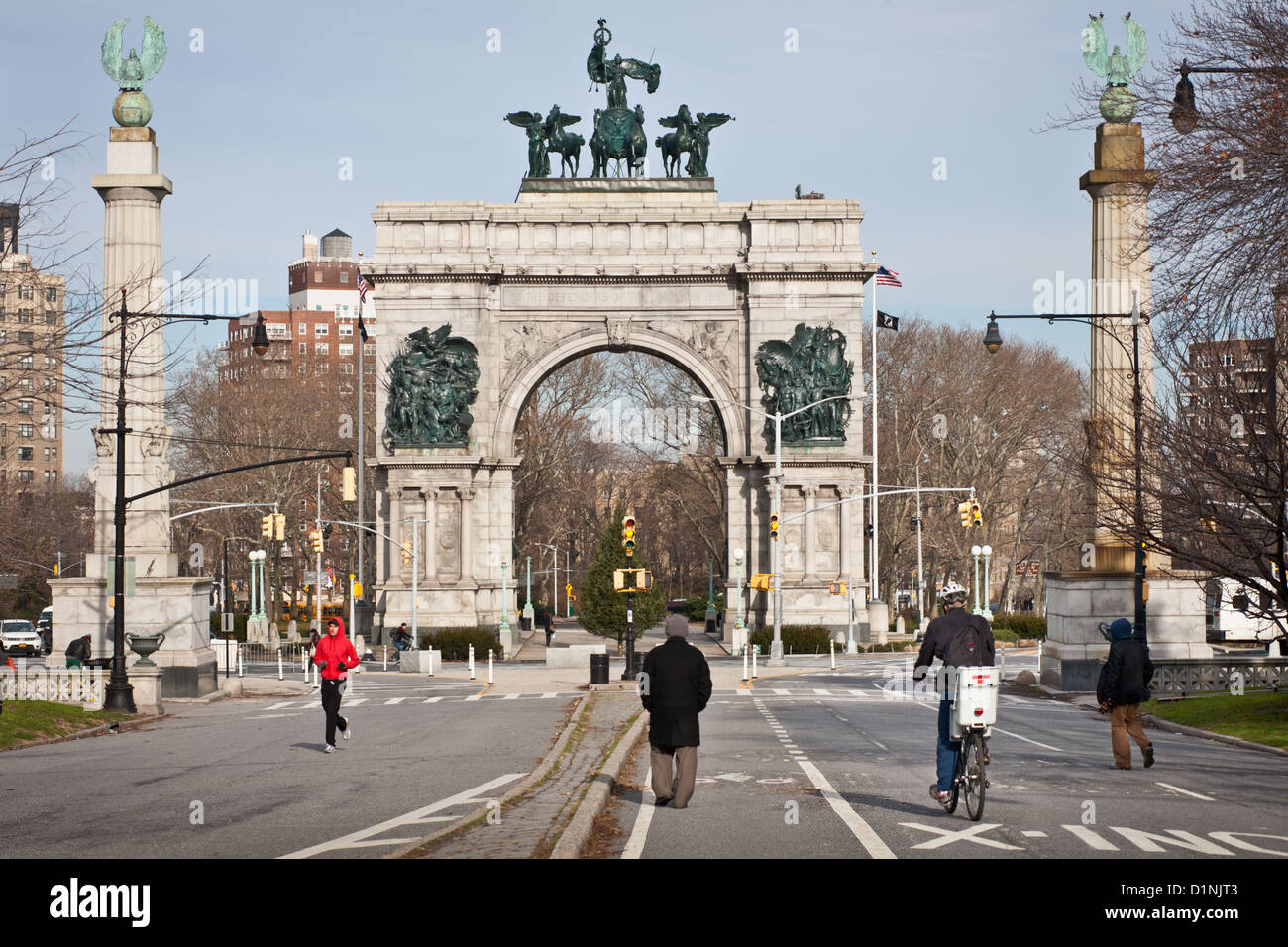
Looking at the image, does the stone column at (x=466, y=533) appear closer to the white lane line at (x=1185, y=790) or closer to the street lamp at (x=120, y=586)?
the street lamp at (x=120, y=586)

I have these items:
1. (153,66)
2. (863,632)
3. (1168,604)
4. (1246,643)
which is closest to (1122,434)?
(1168,604)

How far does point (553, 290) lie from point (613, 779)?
48501 mm

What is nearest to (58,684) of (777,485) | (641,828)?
(641,828)

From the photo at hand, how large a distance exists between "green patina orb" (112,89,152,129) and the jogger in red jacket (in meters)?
20.5

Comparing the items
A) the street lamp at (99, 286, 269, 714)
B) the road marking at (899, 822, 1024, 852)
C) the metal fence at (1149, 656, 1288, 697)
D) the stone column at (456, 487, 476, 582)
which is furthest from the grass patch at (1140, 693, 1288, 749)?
the stone column at (456, 487, 476, 582)

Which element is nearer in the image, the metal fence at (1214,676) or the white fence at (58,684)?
the white fence at (58,684)

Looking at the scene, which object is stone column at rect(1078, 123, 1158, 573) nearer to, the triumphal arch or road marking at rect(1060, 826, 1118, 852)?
road marking at rect(1060, 826, 1118, 852)

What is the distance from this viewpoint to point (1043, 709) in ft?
108

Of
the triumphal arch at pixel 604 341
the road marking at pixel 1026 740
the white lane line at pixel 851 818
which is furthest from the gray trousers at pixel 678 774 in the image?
the triumphal arch at pixel 604 341

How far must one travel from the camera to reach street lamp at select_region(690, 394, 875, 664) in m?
53.5

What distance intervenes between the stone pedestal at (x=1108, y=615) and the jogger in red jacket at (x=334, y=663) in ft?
62.3

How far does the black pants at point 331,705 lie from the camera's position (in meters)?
23.0

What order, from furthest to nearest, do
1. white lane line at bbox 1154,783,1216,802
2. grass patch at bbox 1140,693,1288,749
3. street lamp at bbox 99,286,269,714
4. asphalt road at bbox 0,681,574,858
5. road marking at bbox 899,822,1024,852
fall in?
street lamp at bbox 99,286,269,714 < grass patch at bbox 1140,693,1288,749 < white lane line at bbox 1154,783,1216,802 < asphalt road at bbox 0,681,574,858 < road marking at bbox 899,822,1024,852

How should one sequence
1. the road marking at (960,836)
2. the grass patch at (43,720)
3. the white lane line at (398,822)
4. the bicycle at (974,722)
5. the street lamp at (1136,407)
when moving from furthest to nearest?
the street lamp at (1136,407)
the grass patch at (43,720)
the bicycle at (974,722)
the road marking at (960,836)
the white lane line at (398,822)
